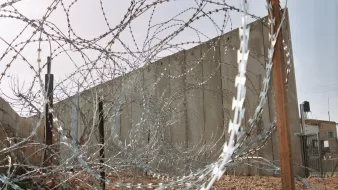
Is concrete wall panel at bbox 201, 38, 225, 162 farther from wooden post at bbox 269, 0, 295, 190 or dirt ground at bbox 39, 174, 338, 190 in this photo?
wooden post at bbox 269, 0, 295, 190

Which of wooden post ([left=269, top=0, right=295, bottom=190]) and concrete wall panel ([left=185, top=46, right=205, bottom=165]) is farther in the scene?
concrete wall panel ([left=185, top=46, right=205, bottom=165])

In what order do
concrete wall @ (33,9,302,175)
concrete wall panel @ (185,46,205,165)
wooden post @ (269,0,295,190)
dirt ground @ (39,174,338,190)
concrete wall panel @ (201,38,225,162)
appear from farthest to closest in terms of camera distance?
concrete wall panel @ (185,46,205,165)
concrete wall panel @ (201,38,225,162)
concrete wall @ (33,9,302,175)
dirt ground @ (39,174,338,190)
wooden post @ (269,0,295,190)

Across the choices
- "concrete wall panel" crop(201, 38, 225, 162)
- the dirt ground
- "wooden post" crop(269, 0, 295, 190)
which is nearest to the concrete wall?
"concrete wall panel" crop(201, 38, 225, 162)

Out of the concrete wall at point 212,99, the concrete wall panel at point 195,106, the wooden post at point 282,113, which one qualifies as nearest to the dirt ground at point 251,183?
the concrete wall at point 212,99

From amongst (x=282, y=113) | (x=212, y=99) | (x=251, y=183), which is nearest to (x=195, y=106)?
(x=212, y=99)

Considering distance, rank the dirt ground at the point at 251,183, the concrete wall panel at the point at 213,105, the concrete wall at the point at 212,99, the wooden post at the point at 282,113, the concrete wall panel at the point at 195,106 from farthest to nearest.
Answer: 1. the concrete wall panel at the point at 195,106
2. the concrete wall panel at the point at 213,105
3. the concrete wall at the point at 212,99
4. the dirt ground at the point at 251,183
5. the wooden post at the point at 282,113

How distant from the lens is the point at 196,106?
7879 millimetres

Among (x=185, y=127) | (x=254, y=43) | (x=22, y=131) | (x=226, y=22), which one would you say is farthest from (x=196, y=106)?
(x=226, y=22)

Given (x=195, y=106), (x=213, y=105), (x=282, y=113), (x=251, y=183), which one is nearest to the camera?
(x=282, y=113)

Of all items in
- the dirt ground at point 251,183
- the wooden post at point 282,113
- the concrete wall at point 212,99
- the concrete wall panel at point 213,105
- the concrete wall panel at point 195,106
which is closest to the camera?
the wooden post at point 282,113

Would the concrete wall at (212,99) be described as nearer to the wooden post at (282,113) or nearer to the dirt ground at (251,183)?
the dirt ground at (251,183)

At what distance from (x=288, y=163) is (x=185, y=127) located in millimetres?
5874

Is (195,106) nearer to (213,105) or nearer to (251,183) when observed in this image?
(213,105)

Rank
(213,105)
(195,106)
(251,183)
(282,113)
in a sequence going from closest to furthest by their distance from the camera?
1. (282,113)
2. (251,183)
3. (213,105)
4. (195,106)
